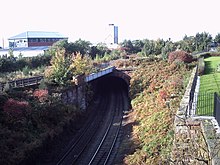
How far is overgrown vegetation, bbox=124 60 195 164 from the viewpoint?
16489 millimetres

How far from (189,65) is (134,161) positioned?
23484 millimetres

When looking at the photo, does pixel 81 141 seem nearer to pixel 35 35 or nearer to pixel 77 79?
pixel 77 79

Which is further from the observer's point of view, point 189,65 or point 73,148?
point 189,65

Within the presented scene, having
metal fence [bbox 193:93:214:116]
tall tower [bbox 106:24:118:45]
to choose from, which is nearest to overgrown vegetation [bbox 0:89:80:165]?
metal fence [bbox 193:93:214:116]

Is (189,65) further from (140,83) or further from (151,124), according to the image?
(151,124)

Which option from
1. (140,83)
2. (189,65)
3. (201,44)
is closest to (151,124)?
(140,83)

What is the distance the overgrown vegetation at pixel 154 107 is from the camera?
1649 centimetres

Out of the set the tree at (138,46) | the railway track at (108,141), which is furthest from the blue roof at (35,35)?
the railway track at (108,141)

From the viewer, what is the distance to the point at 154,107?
83.3ft

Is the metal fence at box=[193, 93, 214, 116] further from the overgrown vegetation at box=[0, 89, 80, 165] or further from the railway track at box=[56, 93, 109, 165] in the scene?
the overgrown vegetation at box=[0, 89, 80, 165]

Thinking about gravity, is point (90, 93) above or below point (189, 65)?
below

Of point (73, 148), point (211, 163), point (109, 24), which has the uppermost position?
point (109, 24)

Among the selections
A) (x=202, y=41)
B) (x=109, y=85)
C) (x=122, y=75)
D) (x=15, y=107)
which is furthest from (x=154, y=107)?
(x=202, y=41)

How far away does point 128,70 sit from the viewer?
42.5 metres
